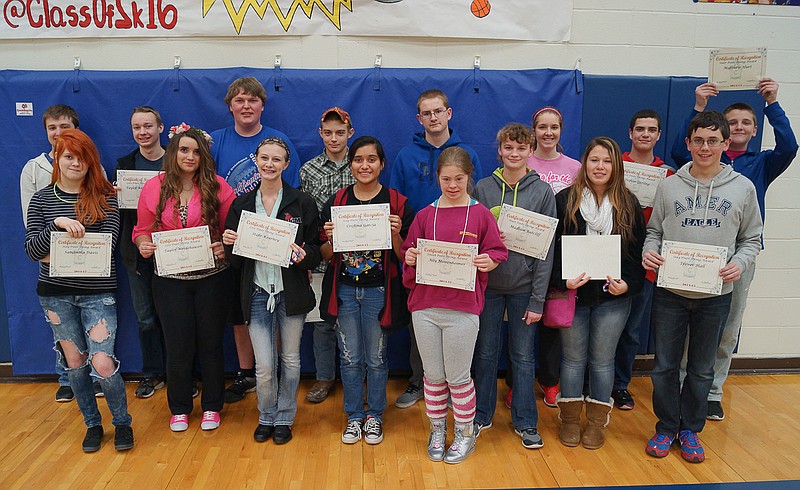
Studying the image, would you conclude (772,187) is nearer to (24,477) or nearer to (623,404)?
(623,404)

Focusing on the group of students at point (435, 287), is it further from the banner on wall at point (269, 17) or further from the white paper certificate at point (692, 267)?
the banner on wall at point (269, 17)

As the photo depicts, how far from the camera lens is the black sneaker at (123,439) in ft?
9.22

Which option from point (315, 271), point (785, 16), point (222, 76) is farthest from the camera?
point (785, 16)

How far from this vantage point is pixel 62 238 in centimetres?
267

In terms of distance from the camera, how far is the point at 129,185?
318cm

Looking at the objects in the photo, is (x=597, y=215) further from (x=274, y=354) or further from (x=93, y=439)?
(x=93, y=439)

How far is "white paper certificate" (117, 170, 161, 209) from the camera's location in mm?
3176

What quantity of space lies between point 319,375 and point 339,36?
2209mm

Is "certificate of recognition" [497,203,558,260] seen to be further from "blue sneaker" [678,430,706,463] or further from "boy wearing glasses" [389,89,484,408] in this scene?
"blue sneaker" [678,430,706,463]

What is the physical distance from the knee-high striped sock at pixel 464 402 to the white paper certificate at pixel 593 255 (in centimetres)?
74

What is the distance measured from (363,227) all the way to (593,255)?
1.13m

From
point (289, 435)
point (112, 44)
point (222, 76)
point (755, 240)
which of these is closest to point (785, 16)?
point (755, 240)

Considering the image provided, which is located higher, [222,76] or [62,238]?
[222,76]

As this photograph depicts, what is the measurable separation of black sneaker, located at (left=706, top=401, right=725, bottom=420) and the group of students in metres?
0.50
